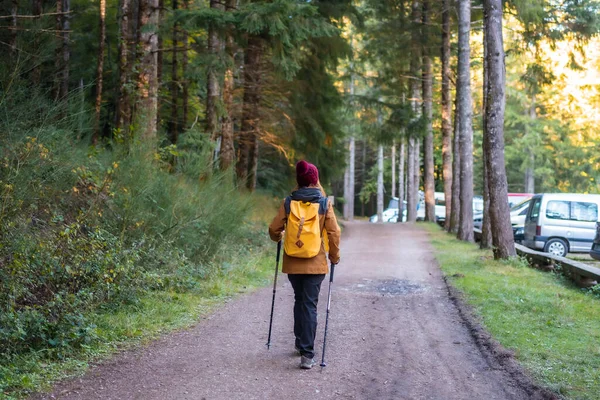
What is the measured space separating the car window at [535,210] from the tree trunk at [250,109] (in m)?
9.16

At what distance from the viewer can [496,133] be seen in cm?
1499

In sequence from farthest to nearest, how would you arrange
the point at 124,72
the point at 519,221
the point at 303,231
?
the point at 519,221, the point at 124,72, the point at 303,231

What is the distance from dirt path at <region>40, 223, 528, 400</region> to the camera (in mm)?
5785

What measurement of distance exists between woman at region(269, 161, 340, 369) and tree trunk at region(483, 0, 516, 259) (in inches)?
352

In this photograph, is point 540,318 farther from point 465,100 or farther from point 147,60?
point 465,100

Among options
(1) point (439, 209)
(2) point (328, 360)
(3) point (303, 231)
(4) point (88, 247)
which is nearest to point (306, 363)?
(2) point (328, 360)

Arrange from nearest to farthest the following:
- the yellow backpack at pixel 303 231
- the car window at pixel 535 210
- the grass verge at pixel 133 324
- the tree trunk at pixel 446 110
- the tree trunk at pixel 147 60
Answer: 1. the grass verge at pixel 133 324
2. the yellow backpack at pixel 303 231
3. the tree trunk at pixel 147 60
4. the car window at pixel 535 210
5. the tree trunk at pixel 446 110

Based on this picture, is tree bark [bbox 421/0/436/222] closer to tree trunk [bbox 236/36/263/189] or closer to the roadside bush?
tree trunk [bbox 236/36/263/189]

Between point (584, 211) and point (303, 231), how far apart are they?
53.5 ft

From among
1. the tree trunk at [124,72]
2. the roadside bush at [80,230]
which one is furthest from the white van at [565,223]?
the tree trunk at [124,72]

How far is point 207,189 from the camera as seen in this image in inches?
509

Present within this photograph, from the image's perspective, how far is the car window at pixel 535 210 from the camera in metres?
20.6

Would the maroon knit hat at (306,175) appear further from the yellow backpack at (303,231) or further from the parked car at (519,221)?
the parked car at (519,221)

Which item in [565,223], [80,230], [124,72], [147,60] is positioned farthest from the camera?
[565,223]
